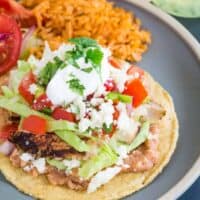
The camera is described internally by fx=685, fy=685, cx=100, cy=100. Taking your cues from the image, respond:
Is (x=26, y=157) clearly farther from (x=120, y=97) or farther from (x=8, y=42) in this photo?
(x=8, y=42)

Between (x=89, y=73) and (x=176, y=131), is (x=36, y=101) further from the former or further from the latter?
(x=176, y=131)

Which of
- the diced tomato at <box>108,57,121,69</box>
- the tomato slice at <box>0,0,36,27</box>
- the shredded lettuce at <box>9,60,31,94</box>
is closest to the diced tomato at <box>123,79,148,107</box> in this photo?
the diced tomato at <box>108,57,121,69</box>

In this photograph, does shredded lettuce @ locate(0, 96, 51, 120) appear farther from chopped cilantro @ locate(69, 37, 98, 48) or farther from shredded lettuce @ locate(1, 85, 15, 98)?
chopped cilantro @ locate(69, 37, 98, 48)

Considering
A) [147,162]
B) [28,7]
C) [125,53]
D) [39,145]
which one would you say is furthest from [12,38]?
[147,162]

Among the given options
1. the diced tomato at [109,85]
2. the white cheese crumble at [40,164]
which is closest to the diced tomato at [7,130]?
the white cheese crumble at [40,164]

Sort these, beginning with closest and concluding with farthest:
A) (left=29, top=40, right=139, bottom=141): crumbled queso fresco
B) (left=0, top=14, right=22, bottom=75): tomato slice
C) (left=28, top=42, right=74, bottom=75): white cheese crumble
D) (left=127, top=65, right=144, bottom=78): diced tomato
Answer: (left=29, top=40, right=139, bottom=141): crumbled queso fresco < (left=28, top=42, right=74, bottom=75): white cheese crumble < (left=127, top=65, right=144, bottom=78): diced tomato < (left=0, top=14, right=22, bottom=75): tomato slice

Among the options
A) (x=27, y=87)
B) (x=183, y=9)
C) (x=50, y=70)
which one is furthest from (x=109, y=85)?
(x=183, y=9)

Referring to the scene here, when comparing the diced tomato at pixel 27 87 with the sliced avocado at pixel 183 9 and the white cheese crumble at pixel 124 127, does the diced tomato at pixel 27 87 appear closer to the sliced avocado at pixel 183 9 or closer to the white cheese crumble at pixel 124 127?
the white cheese crumble at pixel 124 127
